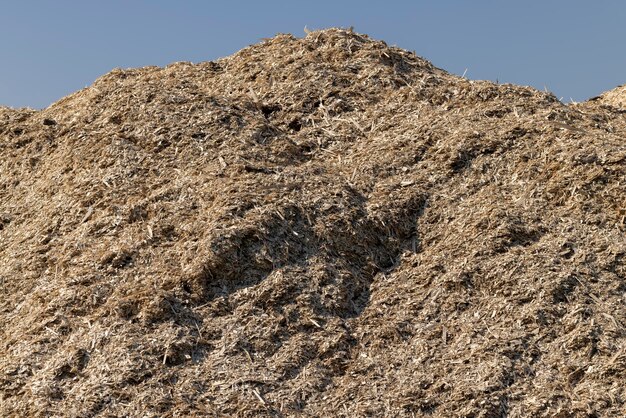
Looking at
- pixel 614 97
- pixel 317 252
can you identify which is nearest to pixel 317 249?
pixel 317 252

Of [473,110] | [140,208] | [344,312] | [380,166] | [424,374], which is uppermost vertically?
[473,110]

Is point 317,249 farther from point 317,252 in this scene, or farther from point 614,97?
point 614,97

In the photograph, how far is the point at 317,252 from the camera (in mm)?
6230

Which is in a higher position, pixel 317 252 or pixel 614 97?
pixel 614 97

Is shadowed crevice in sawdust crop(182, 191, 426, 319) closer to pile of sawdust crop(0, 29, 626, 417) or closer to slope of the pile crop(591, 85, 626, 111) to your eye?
pile of sawdust crop(0, 29, 626, 417)

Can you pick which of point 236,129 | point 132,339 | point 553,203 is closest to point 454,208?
point 553,203

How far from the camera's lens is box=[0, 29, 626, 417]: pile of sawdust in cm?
533

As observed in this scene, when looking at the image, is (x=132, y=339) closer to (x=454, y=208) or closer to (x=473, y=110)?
(x=454, y=208)

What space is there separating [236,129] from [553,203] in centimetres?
294

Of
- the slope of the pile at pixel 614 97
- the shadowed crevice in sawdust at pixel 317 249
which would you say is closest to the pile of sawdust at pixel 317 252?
the shadowed crevice in sawdust at pixel 317 249

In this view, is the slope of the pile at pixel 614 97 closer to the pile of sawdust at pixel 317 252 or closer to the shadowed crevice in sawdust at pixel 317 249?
the pile of sawdust at pixel 317 252

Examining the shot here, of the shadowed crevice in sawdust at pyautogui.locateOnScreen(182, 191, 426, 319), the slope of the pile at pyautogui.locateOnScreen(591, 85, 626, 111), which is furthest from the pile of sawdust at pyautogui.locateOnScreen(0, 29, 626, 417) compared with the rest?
the slope of the pile at pyautogui.locateOnScreen(591, 85, 626, 111)

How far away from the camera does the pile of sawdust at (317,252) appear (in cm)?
533

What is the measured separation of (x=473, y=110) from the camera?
774 cm
